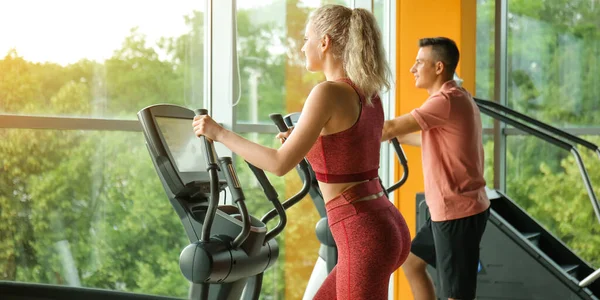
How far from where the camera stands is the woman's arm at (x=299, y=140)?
7.37ft

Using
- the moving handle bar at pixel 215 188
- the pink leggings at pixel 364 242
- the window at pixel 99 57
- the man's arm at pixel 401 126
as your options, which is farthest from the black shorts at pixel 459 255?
the window at pixel 99 57

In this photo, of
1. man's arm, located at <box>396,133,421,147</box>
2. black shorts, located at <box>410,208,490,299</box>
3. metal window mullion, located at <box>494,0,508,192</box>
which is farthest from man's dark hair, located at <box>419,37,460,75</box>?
metal window mullion, located at <box>494,0,508,192</box>

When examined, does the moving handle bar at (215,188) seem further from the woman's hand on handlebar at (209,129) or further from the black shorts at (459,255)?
the black shorts at (459,255)

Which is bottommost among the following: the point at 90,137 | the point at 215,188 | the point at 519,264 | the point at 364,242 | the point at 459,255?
the point at 519,264

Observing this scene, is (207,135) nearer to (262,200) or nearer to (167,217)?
(167,217)

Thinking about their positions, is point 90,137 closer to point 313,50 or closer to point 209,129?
point 209,129

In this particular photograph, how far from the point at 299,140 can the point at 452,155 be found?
149 centimetres

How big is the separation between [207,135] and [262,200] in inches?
85.1

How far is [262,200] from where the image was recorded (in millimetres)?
4508

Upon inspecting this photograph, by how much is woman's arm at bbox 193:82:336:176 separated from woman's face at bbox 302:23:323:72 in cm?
18

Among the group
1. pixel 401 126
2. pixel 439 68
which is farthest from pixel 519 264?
pixel 401 126

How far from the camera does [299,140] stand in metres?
2.26

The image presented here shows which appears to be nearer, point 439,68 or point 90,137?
point 90,137

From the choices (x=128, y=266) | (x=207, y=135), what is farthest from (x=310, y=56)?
(x=128, y=266)
